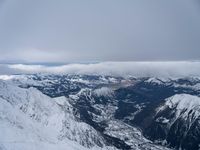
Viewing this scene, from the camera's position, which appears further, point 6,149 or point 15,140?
point 15,140

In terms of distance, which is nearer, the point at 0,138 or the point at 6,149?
the point at 6,149

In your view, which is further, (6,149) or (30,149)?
(30,149)
